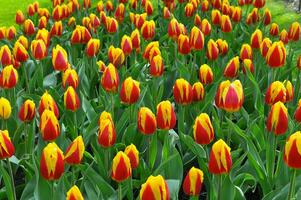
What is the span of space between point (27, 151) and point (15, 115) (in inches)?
16.9

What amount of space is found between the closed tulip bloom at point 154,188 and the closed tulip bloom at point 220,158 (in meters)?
0.36

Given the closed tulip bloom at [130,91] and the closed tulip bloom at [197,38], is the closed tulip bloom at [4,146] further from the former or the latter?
the closed tulip bloom at [197,38]

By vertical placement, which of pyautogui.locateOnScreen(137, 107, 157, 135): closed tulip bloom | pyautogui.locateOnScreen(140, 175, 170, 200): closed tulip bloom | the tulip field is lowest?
the tulip field

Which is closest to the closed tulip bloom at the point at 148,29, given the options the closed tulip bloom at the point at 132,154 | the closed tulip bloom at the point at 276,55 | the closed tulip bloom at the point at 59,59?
the closed tulip bloom at the point at 59,59

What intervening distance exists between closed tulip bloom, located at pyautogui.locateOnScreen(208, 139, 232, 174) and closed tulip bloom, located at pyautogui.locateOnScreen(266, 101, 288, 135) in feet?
1.24

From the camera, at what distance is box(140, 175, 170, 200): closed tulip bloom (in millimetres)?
1801

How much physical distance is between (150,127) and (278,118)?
546 mm

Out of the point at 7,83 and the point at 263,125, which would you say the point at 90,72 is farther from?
the point at 263,125

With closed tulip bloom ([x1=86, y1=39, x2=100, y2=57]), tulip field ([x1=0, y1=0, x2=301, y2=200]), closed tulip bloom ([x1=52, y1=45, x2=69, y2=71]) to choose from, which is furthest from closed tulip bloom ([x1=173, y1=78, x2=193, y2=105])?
closed tulip bloom ([x1=86, y1=39, x2=100, y2=57])

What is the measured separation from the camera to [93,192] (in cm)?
250

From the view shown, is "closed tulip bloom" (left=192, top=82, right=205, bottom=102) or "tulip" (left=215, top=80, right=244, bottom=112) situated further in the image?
"closed tulip bloom" (left=192, top=82, right=205, bottom=102)

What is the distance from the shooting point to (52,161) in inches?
84.5

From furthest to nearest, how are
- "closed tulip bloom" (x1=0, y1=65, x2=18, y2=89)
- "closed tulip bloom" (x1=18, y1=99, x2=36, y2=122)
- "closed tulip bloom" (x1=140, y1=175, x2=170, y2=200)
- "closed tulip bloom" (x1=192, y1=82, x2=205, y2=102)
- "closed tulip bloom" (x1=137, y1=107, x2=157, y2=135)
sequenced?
"closed tulip bloom" (x1=0, y1=65, x2=18, y2=89) < "closed tulip bloom" (x1=192, y1=82, x2=205, y2=102) < "closed tulip bloom" (x1=18, y1=99, x2=36, y2=122) < "closed tulip bloom" (x1=137, y1=107, x2=157, y2=135) < "closed tulip bloom" (x1=140, y1=175, x2=170, y2=200)

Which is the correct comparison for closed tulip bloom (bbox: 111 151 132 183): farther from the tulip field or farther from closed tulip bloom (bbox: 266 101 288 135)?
closed tulip bloom (bbox: 266 101 288 135)
